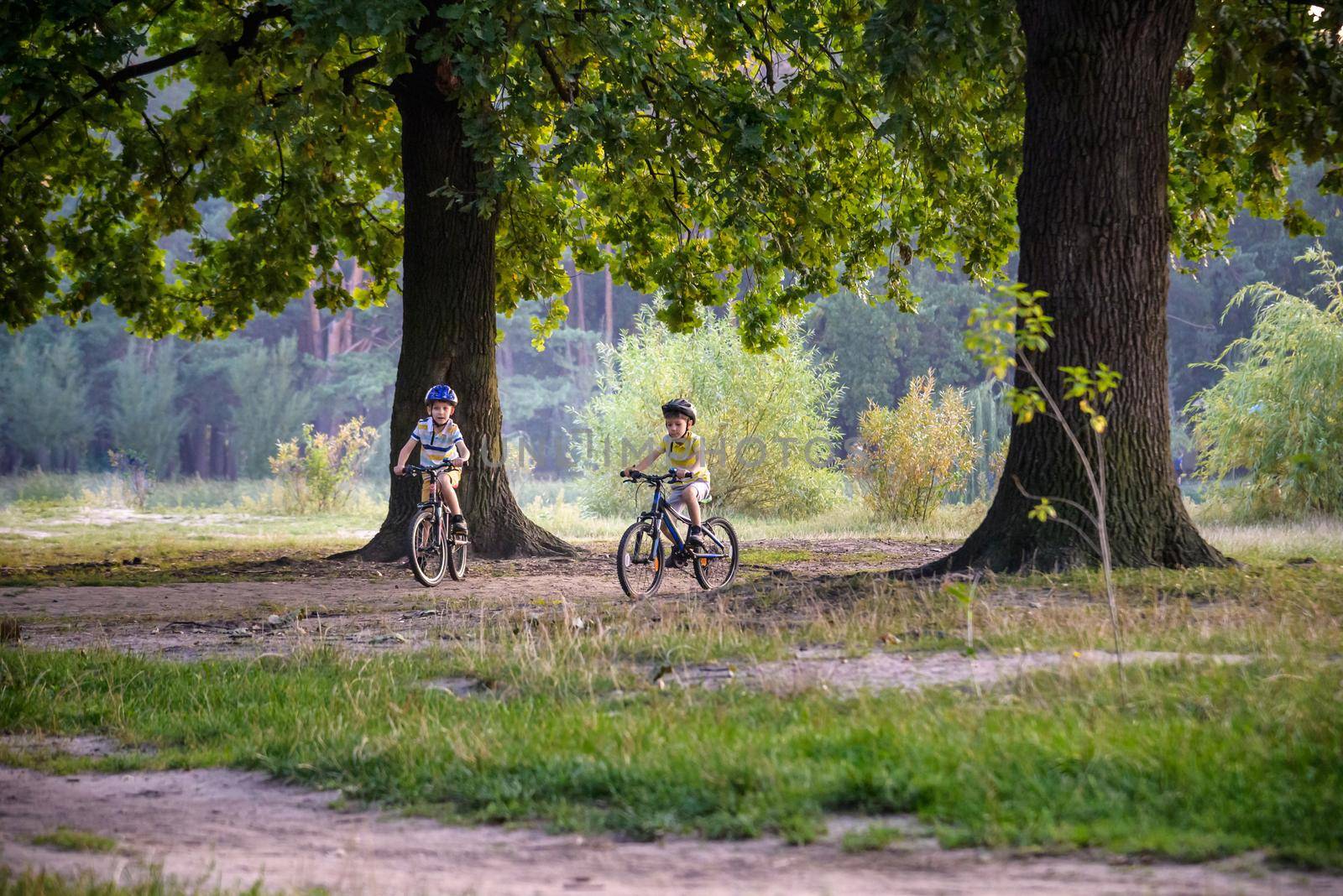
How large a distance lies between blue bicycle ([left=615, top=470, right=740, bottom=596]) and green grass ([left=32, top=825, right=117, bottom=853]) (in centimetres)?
711

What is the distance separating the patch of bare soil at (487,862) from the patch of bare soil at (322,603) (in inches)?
145

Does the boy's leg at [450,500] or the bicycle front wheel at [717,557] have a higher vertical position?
the boy's leg at [450,500]

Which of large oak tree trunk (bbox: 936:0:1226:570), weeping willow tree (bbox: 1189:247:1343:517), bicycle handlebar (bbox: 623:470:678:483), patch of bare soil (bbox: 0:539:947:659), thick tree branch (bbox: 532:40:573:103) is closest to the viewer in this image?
patch of bare soil (bbox: 0:539:947:659)

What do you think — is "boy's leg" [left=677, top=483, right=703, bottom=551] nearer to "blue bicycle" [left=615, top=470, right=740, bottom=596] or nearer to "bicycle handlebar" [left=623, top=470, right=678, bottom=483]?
"blue bicycle" [left=615, top=470, right=740, bottom=596]

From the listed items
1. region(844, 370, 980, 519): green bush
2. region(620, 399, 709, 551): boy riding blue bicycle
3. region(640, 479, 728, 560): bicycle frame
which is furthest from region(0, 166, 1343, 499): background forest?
region(640, 479, 728, 560): bicycle frame

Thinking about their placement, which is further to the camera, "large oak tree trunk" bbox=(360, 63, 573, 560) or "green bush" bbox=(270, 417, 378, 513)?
"green bush" bbox=(270, 417, 378, 513)

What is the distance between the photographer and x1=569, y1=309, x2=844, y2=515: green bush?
3017 cm

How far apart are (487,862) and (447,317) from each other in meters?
12.1

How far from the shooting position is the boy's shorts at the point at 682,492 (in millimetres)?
12812

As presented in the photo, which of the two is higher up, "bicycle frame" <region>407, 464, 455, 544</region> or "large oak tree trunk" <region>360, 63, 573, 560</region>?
"large oak tree trunk" <region>360, 63, 573, 560</region>

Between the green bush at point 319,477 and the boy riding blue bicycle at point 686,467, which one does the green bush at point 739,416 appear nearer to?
the green bush at point 319,477

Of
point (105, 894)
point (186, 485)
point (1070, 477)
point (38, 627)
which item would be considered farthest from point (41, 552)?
point (186, 485)

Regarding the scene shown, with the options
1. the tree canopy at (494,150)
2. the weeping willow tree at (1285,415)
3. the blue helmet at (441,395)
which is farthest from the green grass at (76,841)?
the weeping willow tree at (1285,415)

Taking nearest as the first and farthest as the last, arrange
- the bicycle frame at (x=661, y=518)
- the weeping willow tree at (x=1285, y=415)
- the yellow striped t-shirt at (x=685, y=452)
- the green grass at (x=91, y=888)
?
the green grass at (x=91, y=888) < the bicycle frame at (x=661, y=518) < the yellow striped t-shirt at (x=685, y=452) < the weeping willow tree at (x=1285, y=415)
